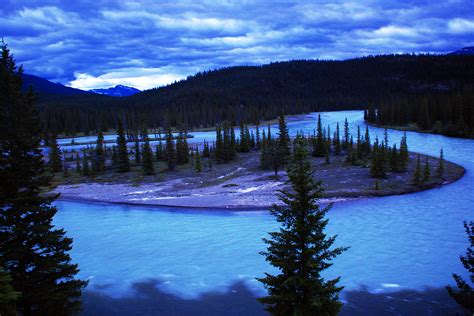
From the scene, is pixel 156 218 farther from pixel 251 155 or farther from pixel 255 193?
pixel 251 155

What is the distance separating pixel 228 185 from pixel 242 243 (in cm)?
2212

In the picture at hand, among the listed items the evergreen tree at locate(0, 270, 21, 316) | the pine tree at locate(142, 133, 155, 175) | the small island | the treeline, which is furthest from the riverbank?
the treeline

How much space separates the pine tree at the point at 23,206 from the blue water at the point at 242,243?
9.00 meters

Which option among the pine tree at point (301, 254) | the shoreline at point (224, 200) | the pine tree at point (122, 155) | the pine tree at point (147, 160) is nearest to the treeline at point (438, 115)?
the shoreline at point (224, 200)

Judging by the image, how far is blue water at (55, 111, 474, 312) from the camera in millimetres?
26125

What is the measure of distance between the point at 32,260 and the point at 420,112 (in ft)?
384

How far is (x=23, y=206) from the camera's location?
1597 cm

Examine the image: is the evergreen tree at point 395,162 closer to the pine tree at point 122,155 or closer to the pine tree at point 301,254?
the pine tree at point 301,254

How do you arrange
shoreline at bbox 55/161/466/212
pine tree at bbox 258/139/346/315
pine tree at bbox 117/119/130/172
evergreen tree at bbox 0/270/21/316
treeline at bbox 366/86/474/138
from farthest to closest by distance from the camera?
1. treeline at bbox 366/86/474/138
2. pine tree at bbox 117/119/130/172
3. shoreline at bbox 55/161/466/212
4. pine tree at bbox 258/139/346/315
5. evergreen tree at bbox 0/270/21/316

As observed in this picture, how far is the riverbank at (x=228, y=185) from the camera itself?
154 feet

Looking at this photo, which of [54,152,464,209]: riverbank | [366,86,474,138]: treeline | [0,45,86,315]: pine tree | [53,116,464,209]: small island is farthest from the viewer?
[366,86,474,138]: treeline

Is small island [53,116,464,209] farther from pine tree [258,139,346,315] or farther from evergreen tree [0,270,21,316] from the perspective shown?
evergreen tree [0,270,21,316]

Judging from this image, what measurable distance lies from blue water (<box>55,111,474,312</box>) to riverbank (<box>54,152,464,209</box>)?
7.39 ft

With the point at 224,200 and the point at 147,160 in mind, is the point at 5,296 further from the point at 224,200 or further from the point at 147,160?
the point at 147,160
